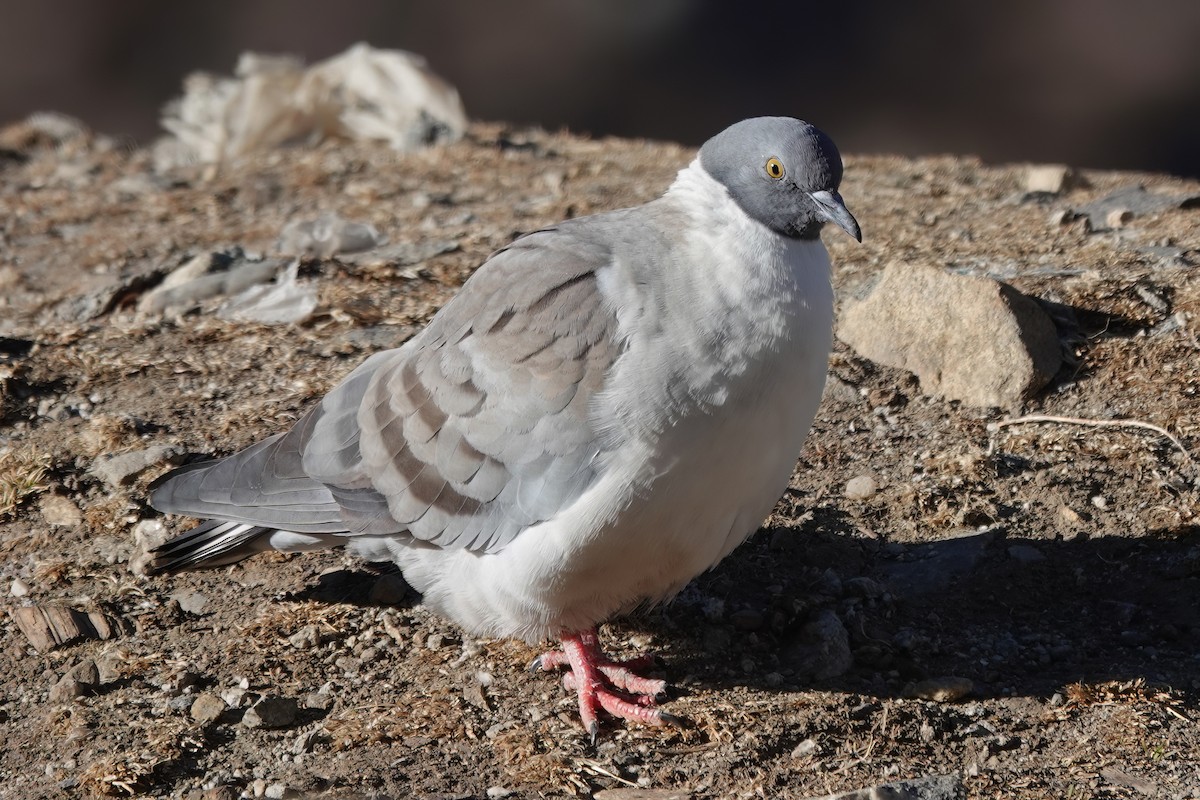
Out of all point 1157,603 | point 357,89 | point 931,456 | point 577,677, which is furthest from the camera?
point 357,89

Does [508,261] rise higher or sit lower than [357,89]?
lower

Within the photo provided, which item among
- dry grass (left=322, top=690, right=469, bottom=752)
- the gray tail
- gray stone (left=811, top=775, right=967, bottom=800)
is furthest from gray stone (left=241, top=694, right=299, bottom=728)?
gray stone (left=811, top=775, right=967, bottom=800)

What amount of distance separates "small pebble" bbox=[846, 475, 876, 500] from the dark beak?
1.26 meters

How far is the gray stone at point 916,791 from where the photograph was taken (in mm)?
3104

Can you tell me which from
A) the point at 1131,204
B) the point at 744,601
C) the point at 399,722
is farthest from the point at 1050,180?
the point at 399,722

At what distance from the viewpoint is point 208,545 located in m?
4.24

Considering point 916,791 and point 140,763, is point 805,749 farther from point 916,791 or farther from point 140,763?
point 140,763

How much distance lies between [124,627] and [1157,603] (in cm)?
322

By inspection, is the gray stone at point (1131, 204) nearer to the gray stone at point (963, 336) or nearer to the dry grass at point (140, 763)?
the gray stone at point (963, 336)

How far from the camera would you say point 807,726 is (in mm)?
3543

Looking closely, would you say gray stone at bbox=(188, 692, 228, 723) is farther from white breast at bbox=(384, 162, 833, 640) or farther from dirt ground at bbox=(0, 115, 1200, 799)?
white breast at bbox=(384, 162, 833, 640)

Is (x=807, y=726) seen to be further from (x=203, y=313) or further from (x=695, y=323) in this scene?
(x=203, y=313)

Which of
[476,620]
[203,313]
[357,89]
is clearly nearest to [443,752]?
[476,620]

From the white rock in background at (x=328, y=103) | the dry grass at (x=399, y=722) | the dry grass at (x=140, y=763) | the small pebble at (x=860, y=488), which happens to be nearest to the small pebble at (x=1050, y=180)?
the small pebble at (x=860, y=488)
